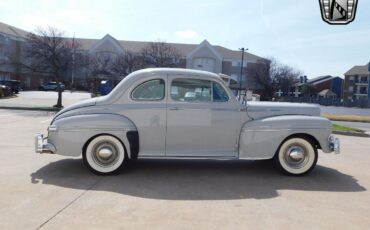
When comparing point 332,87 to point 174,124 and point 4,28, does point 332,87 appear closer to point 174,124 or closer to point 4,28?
point 4,28

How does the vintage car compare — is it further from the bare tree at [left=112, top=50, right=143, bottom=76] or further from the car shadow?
the bare tree at [left=112, top=50, right=143, bottom=76]

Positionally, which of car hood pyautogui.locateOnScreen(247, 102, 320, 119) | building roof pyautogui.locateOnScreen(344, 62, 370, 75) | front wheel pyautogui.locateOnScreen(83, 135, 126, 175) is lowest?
front wheel pyautogui.locateOnScreen(83, 135, 126, 175)

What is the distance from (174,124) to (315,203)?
2.59 meters

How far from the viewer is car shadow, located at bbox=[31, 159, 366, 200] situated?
539cm

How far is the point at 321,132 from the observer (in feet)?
21.5

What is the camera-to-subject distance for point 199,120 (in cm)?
638

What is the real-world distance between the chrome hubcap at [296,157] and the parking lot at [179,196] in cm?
27

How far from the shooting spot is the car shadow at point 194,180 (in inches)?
212

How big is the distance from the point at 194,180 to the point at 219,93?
A: 1606 mm

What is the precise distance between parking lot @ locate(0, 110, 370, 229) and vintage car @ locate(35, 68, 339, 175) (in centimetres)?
39

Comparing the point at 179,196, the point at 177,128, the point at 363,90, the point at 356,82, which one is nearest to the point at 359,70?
the point at 356,82

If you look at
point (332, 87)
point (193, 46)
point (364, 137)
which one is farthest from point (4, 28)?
point (332, 87)

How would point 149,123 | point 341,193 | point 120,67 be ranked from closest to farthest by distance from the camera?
1. point 341,193
2. point 149,123
3. point 120,67

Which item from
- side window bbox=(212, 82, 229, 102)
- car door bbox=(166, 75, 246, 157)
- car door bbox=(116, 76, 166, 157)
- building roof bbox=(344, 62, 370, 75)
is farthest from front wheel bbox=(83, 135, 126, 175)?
building roof bbox=(344, 62, 370, 75)
